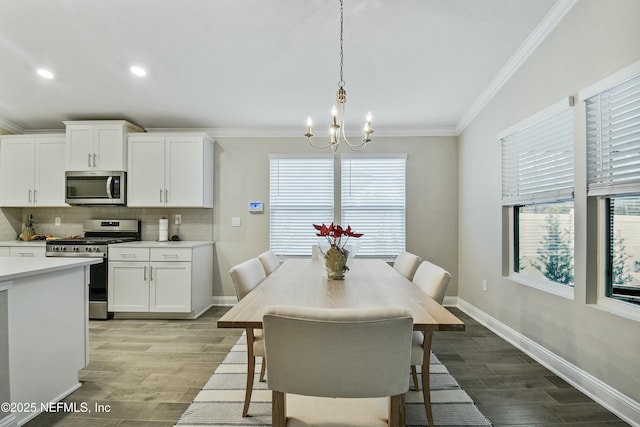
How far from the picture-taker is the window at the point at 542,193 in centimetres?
254

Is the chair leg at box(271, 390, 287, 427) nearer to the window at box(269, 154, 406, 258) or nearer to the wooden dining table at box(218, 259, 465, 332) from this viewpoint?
the wooden dining table at box(218, 259, 465, 332)

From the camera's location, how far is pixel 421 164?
455 cm

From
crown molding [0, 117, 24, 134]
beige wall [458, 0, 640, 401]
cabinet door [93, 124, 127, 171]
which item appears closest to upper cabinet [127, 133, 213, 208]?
cabinet door [93, 124, 127, 171]

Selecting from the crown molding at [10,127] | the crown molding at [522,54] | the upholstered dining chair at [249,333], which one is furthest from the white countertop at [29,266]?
the crown molding at [522,54]

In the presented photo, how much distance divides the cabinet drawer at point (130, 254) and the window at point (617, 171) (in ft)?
14.0

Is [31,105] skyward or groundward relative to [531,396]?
skyward

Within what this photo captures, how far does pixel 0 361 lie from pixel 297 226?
10.5ft

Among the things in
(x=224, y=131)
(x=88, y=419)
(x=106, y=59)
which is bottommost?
(x=88, y=419)

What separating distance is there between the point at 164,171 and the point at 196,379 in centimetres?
269

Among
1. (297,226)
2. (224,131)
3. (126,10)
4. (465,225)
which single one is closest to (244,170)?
(224,131)

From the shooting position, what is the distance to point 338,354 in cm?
111

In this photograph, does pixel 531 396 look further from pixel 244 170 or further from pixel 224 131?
pixel 224 131

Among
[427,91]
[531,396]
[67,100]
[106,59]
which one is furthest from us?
[67,100]

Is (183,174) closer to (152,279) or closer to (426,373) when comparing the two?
(152,279)
